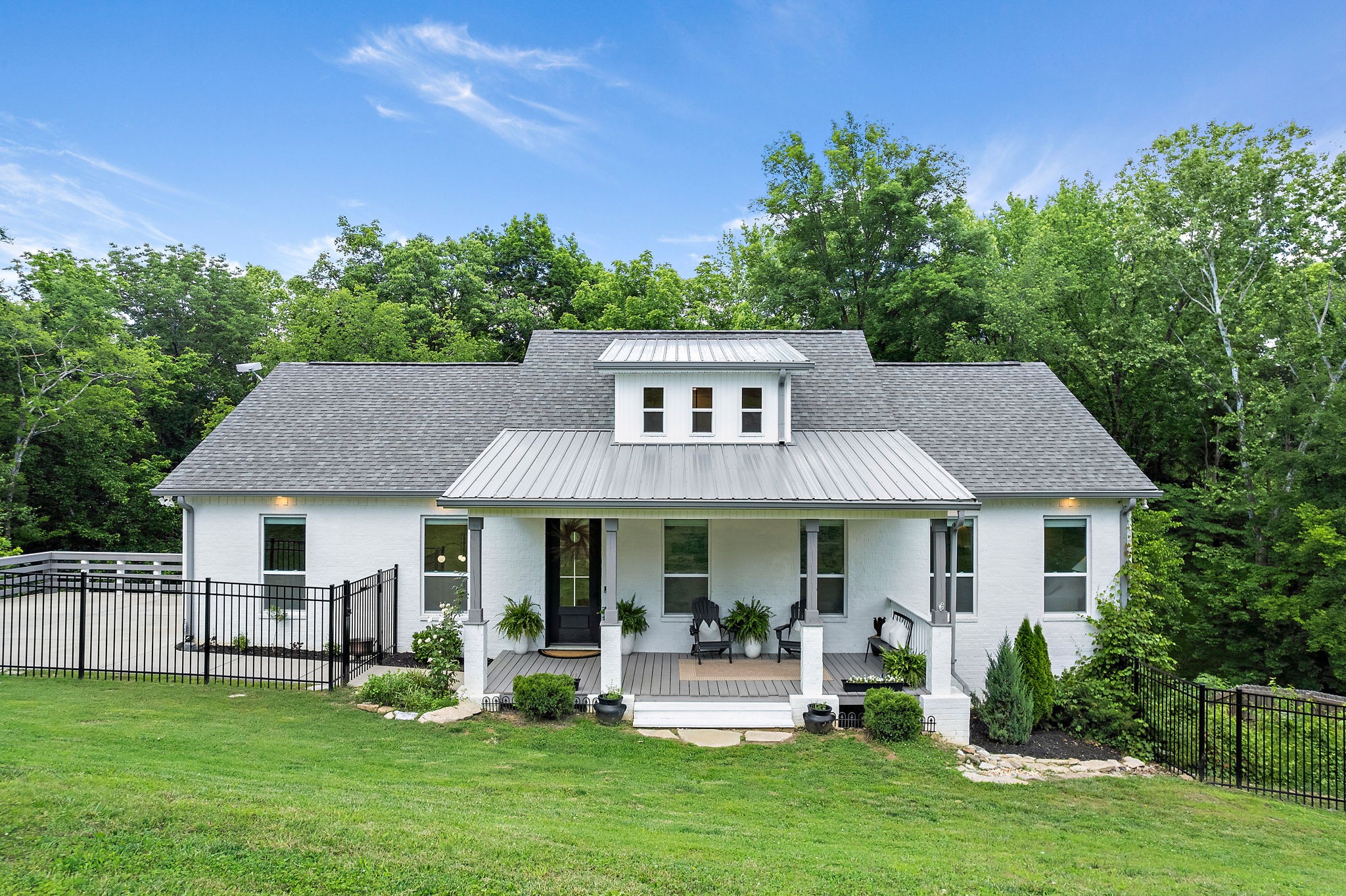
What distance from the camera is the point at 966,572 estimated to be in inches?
479

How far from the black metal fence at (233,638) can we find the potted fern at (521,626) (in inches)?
92.7

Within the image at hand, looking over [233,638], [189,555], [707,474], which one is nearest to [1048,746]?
[707,474]

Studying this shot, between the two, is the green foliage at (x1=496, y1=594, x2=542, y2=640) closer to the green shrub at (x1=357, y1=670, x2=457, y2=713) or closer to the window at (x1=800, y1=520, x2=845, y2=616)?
the green shrub at (x1=357, y1=670, x2=457, y2=713)

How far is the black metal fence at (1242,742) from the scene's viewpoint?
8773 mm

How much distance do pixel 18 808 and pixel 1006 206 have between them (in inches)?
1429

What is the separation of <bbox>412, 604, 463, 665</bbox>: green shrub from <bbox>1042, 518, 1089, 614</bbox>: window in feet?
34.5

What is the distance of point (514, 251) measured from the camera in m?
34.6

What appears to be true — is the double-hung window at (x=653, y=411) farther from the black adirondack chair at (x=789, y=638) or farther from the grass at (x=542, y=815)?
the grass at (x=542, y=815)

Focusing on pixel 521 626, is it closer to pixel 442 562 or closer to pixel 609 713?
pixel 442 562

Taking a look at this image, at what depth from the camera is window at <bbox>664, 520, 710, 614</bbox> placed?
463 inches

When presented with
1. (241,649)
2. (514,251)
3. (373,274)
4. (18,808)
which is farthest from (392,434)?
(514,251)

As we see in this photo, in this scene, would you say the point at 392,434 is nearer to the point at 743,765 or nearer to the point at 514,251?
the point at 743,765

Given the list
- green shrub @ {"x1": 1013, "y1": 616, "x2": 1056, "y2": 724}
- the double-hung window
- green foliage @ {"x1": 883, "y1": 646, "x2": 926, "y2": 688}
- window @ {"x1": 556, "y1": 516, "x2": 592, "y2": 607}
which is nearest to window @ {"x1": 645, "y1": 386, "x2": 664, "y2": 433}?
the double-hung window

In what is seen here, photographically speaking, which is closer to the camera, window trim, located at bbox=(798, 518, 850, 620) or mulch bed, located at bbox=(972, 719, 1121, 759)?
mulch bed, located at bbox=(972, 719, 1121, 759)
